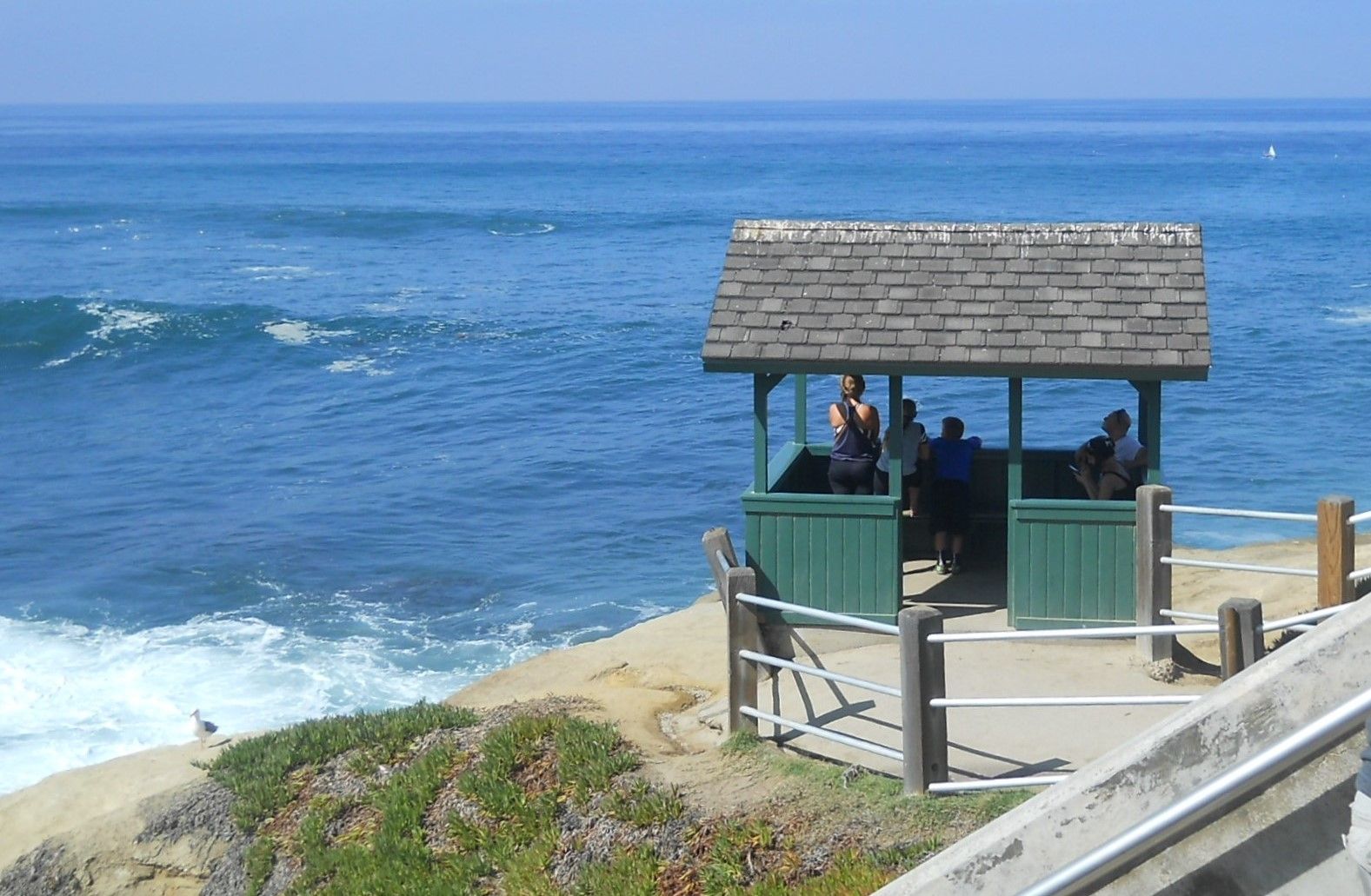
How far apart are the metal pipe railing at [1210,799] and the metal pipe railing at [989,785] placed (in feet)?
12.2

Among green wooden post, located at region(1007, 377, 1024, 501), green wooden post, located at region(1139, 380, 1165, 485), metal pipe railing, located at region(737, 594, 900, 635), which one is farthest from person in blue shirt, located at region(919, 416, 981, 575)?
metal pipe railing, located at region(737, 594, 900, 635)

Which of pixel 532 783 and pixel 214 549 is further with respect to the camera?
pixel 214 549

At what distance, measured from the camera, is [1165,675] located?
397 inches

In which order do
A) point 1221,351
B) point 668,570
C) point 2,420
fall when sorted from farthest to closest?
point 1221,351 < point 2,420 < point 668,570

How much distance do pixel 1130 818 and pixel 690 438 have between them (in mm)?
25381

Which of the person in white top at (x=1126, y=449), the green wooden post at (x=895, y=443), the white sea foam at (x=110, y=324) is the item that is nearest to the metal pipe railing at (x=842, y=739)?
the green wooden post at (x=895, y=443)

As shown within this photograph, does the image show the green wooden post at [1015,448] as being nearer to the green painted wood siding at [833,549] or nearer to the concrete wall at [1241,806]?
the green painted wood siding at [833,549]

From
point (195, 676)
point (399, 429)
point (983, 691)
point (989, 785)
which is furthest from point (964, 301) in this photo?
point (399, 429)

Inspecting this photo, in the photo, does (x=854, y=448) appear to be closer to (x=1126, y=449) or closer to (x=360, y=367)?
(x=1126, y=449)

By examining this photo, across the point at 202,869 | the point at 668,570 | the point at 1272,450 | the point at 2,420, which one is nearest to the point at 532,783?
the point at 202,869

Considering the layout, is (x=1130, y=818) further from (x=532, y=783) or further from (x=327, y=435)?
(x=327, y=435)

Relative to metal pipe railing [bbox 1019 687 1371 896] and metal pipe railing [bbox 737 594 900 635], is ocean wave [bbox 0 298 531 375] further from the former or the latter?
metal pipe railing [bbox 1019 687 1371 896]

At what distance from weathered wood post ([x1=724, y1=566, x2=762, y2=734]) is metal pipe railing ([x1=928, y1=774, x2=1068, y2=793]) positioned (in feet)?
4.66

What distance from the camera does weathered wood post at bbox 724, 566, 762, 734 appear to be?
28.8 feet
